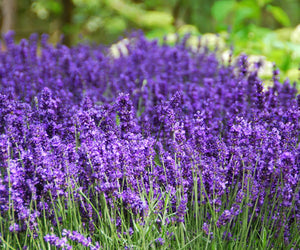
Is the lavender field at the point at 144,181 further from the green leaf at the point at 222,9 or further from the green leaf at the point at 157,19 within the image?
the green leaf at the point at 157,19

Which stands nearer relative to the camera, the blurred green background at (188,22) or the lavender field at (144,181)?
the lavender field at (144,181)

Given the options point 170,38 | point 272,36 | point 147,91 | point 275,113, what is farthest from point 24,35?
point 275,113

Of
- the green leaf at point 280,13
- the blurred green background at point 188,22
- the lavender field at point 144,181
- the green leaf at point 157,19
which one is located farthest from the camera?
the green leaf at point 157,19

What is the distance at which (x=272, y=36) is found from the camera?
633cm

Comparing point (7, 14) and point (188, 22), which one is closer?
point (7, 14)

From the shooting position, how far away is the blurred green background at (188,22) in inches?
236

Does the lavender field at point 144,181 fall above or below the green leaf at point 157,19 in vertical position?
below

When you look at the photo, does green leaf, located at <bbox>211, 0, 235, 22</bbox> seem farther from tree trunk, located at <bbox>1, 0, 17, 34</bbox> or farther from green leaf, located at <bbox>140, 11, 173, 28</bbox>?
tree trunk, located at <bbox>1, 0, 17, 34</bbox>

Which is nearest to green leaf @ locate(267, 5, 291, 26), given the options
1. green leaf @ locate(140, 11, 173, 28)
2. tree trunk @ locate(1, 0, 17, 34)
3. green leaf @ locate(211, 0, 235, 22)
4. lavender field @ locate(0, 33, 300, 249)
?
green leaf @ locate(211, 0, 235, 22)

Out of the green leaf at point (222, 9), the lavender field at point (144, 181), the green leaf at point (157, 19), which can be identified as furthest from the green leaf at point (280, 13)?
the lavender field at point (144, 181)

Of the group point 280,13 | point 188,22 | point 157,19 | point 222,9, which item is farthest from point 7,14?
point 188,22

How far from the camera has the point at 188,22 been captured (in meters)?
10.8

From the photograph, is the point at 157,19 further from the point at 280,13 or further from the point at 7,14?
the point at 7,14

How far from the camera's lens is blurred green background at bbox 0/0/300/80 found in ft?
19.7
